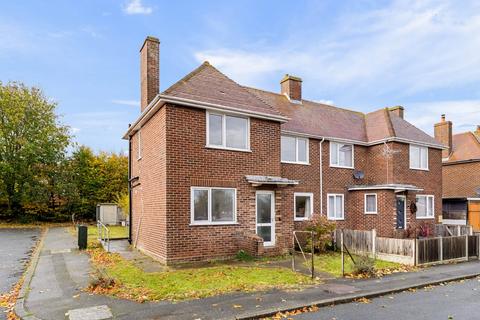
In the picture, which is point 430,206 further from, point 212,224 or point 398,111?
point 212,224

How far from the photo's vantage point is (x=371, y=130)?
21.5m

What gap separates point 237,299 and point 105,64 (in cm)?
1056

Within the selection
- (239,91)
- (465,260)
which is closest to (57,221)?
(239,91)

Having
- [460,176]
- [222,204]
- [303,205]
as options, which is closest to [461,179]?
[460,176]

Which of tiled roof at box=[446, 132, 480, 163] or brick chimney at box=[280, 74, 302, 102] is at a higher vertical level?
brick chimney at box=[280, 74, 302, 102]

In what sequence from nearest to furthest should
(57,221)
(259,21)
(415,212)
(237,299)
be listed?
(237,299)
(259,21)
(415,212)
(57,221)

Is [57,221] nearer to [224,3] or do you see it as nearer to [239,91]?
[239,91]

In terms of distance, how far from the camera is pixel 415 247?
13.1 metres

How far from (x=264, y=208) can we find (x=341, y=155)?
7.30 m

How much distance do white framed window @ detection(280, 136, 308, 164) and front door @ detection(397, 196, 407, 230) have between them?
5.82 meters

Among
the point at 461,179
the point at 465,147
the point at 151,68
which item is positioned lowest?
the point at 461,179

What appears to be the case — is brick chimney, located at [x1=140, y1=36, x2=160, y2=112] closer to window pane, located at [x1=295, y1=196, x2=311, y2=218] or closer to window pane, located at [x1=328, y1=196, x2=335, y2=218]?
window pane, located at [x1=295, y1=196, x2=311, y2=218]

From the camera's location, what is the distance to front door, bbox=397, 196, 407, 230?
1904cm

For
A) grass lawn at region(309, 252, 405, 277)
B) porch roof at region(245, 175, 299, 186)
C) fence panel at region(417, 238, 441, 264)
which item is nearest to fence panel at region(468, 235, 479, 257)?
fence panel at region(417, 238, 441, 264)
